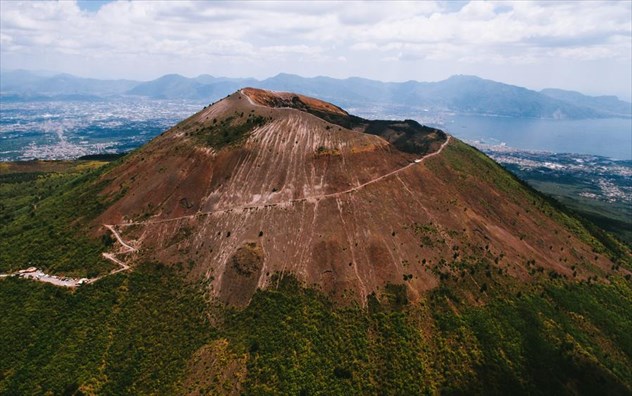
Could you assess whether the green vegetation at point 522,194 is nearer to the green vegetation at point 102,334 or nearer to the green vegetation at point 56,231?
the green vegetation at point 102,334

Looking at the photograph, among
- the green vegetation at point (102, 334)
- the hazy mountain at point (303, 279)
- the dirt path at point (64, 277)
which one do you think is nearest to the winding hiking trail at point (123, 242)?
the dirt path at point (64, 277)

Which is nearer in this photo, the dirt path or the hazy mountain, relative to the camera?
the hazy mountain

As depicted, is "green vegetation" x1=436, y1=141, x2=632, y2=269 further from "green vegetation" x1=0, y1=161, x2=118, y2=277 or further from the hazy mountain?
"green vegetation" x1=0, y1=161, x2=118, y2=277

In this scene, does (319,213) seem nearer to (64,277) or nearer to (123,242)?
(123,242)

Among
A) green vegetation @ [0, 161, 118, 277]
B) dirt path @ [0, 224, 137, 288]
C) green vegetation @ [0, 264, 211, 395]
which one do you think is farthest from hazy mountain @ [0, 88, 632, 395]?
dirt path @ [0, 224, 137, 288]

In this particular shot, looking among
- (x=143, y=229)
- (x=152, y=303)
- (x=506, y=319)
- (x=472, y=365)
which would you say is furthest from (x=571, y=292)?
(x=143, y=229)
